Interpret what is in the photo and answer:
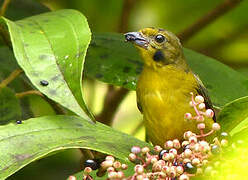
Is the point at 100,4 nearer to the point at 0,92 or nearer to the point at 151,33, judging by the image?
the point at 151,33

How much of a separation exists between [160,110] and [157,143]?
0.18m

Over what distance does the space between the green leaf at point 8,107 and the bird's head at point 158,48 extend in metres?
0.63

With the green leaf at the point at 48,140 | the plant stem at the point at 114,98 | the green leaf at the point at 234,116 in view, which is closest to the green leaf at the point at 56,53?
the green leaf at the point at 48,140

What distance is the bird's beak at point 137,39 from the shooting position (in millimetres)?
2844

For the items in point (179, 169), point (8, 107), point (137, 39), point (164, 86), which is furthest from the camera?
point (164, 86)

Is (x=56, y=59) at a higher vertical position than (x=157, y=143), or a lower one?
higher

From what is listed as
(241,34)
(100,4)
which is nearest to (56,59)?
(100,4)

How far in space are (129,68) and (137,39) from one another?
0.56 feet

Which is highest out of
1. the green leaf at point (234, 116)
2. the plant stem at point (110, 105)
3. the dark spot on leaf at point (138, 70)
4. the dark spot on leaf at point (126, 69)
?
the green leaf at point (234, 116)

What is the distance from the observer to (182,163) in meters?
1.86

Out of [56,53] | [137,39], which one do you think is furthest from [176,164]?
[137,39]

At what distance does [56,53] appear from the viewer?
6.77 ft

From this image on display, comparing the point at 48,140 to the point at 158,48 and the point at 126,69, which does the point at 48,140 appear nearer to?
the point at 126,69

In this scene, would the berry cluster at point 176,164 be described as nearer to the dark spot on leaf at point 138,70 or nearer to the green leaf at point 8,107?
the green leaf at point 8,107
